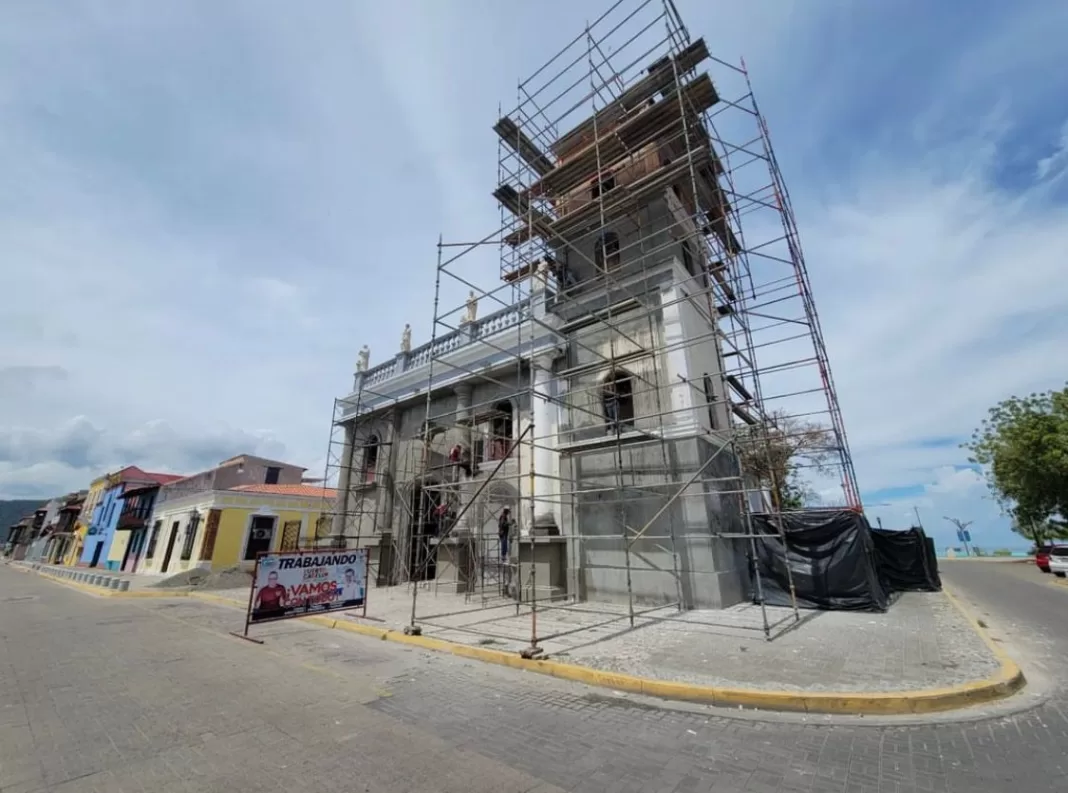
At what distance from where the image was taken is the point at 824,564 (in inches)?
419

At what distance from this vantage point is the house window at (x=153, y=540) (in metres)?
29.2

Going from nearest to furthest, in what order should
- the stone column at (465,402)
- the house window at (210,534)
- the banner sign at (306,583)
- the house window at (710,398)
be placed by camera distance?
the banner sign at (306,583), the house window at (710,398), the stone column at (465,402), the house window at (210,534)

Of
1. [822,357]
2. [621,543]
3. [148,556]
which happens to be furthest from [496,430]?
[148,556]

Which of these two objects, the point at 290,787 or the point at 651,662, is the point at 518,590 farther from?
the point at 290,787

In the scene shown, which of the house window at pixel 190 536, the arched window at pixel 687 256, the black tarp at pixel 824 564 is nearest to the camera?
the black tarp at pixel 824 564

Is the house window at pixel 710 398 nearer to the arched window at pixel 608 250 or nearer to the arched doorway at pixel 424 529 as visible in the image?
the arched window at pixel 608 250

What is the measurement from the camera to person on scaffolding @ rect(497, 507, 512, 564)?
1371 centimetres

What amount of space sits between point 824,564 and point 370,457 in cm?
1728

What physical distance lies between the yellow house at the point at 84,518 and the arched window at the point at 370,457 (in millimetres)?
37498

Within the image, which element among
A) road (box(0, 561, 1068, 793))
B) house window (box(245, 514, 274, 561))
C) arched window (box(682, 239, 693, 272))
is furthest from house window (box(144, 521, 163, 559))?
arched window (box(682, 239, 693, 272))

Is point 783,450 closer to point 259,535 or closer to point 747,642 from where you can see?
point 747,642

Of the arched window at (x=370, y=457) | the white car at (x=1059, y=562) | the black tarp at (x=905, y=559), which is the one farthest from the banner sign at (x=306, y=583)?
the white car at (x=1059, y=562)

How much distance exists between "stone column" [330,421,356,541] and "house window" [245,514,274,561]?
7.85m

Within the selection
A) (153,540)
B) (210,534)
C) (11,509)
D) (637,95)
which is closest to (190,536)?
(210,534)
